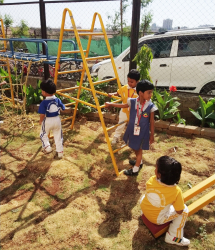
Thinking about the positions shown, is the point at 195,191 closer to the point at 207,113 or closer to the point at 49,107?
the point at 49,107

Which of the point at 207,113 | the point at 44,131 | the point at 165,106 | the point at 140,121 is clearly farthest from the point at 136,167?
the point at 207,113

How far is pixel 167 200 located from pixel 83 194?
1053 mm

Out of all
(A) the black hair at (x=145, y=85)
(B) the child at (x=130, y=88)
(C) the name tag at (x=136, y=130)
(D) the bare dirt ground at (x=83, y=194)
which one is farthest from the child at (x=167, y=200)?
(B) the child at (x=130, y=88)

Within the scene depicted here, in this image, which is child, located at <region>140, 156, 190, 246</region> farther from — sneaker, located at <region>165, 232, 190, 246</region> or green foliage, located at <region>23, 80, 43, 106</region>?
green foliage, located at <region>23, 80, 43, 106</region>

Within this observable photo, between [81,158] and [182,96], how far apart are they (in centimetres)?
238

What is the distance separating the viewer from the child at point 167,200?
1.74 meters

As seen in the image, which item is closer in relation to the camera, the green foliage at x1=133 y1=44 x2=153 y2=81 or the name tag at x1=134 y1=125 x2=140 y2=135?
the name tag at x1=134 y1=125 x2=140 y2=135

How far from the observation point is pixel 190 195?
2158 millimetres

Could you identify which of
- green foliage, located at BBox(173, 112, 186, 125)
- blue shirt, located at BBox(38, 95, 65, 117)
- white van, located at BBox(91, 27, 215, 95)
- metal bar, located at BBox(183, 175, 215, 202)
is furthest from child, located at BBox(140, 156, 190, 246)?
white van, located at BBox(91, 27, 215, 95)

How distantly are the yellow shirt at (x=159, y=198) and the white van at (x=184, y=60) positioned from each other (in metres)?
3.55

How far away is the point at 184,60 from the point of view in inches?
196

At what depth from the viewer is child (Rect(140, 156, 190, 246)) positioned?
1.74 m

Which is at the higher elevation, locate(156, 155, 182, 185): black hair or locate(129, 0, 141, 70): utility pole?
locate(129, 0, 141, 70): utility pole

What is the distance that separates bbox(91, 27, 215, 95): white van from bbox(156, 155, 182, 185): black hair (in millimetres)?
3538
